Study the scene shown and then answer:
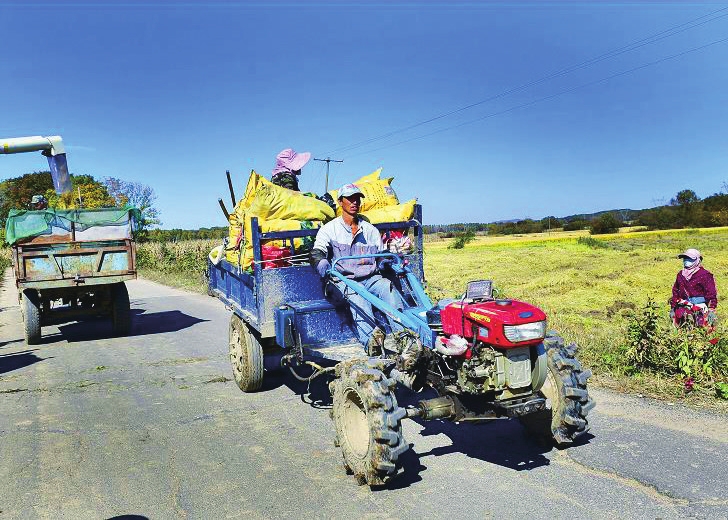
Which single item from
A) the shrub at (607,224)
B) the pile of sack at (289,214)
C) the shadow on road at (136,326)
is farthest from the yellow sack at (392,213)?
the shrub at (607,224)

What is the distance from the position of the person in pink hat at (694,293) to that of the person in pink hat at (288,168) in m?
4.93

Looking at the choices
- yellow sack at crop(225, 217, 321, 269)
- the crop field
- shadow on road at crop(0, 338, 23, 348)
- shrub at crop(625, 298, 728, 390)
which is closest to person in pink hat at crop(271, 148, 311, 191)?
yellow sack at crop(225, 217, 321, 269)

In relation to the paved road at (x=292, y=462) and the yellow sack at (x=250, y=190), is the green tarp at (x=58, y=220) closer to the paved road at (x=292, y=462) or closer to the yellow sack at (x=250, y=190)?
the paved road at (x=292, y=462)

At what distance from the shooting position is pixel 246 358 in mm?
6402

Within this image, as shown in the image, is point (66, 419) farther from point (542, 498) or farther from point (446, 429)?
point (542, 498)

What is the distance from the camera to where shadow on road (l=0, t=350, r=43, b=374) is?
28.0 feet

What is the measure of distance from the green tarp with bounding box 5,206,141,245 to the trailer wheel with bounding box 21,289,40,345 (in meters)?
0.99

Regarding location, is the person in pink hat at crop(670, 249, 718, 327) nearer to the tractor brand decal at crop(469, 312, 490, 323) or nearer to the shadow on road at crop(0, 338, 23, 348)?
the tractor brand decal at crop(469, 312, 490, 323)

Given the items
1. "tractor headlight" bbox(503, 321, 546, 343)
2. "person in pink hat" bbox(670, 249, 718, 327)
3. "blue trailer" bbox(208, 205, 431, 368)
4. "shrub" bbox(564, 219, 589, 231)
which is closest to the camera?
"tractor headlight" bbox(503, 321, 546, 343)

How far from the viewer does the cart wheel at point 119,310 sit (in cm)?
1077

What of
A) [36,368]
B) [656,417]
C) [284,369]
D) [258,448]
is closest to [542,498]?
[656,417]

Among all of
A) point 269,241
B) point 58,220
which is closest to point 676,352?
point 269,241

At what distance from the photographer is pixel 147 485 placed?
4273mm

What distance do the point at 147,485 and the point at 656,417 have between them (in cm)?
436
